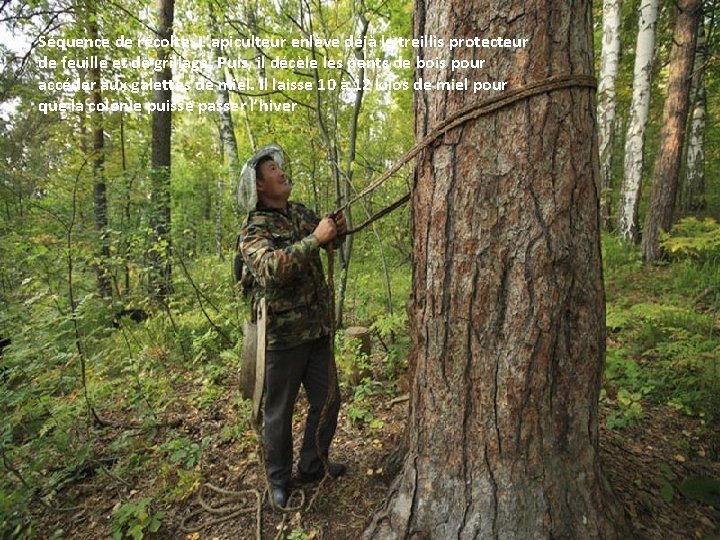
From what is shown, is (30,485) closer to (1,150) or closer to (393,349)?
(393,349)

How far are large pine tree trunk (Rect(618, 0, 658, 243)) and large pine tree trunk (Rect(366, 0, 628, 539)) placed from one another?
702cm

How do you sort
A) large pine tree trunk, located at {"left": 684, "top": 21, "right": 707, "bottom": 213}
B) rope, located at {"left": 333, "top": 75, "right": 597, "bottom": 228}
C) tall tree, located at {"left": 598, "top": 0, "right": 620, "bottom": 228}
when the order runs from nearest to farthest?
rope, located at {"left": 333, "top": 75, "right": 597, "bottom": 228}, tall tree, located at {"left": 598, "top": 0, "right": 620, "bottom": 228}, large pine tree trunk, located at {"left": 684, "top": 21, "right": 707, "bottom": 213}

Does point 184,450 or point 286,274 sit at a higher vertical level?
point 286,274

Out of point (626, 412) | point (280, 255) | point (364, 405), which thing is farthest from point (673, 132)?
point (280, 255)

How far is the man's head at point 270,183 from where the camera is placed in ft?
7.57

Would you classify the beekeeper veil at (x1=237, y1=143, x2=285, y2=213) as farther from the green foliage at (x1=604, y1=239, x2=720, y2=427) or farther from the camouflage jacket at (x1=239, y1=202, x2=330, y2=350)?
the green foliage at (x1=604, y1=239, x2=720, y2=427)

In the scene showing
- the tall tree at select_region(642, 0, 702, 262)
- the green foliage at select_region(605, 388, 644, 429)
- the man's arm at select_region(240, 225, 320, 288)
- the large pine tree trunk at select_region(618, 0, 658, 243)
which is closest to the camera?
the man's arm at select_region(240, 225, 320, 288)

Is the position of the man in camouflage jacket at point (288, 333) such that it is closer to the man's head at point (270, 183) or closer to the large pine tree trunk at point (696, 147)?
the man's head at point (270, 183)

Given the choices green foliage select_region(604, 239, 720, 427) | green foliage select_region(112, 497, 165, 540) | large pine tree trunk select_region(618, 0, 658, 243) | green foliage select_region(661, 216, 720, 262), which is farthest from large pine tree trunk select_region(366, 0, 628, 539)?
large pine tree trunk select_region(618, 0, 658, 243)

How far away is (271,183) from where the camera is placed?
230cm

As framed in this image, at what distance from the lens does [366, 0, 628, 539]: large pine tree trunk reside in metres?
1.38

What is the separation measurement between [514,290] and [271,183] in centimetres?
153

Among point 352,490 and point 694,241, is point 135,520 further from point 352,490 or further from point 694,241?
point 694,241

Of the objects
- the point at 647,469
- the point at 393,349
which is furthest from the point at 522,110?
the point at 393,349
